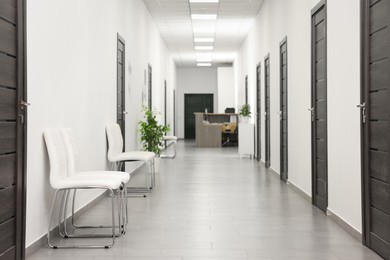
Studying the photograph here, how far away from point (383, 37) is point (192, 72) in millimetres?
19358

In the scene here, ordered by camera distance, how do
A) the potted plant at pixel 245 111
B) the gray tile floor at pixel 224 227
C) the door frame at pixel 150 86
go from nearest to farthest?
the gray tile floor at pixel 224 227 → the door frame at pixel 150 86 → the potted plant at pixel 245 111

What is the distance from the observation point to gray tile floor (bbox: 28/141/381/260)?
140 inches

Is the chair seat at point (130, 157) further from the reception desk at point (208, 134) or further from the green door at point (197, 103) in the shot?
the green door at point (197, 103)

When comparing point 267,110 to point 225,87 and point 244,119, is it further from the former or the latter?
point 225,87

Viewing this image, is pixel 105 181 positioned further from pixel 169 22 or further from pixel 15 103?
pixel 169 22

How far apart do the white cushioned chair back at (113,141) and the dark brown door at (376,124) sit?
3.35 metres

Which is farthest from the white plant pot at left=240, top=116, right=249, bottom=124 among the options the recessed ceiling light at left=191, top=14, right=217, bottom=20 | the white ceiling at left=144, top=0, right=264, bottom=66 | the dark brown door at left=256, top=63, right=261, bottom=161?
the recessed ceiling light at left=191, top=14, right=217, bottom=20

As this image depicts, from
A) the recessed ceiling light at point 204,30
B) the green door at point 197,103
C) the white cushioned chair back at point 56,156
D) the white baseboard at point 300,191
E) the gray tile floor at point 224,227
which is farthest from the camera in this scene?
the green door at point 197,103

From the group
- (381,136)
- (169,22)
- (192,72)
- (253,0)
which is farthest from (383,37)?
(192,72)

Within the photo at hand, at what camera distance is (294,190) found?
6.75 m

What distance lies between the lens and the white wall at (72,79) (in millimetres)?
3688

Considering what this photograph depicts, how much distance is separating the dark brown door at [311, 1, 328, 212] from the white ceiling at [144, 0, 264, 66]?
4.74 meters

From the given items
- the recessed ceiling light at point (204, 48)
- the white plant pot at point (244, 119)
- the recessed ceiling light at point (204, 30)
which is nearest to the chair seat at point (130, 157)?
the white plant pot at point (244, 119)

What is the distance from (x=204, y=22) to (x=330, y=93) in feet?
25.4
